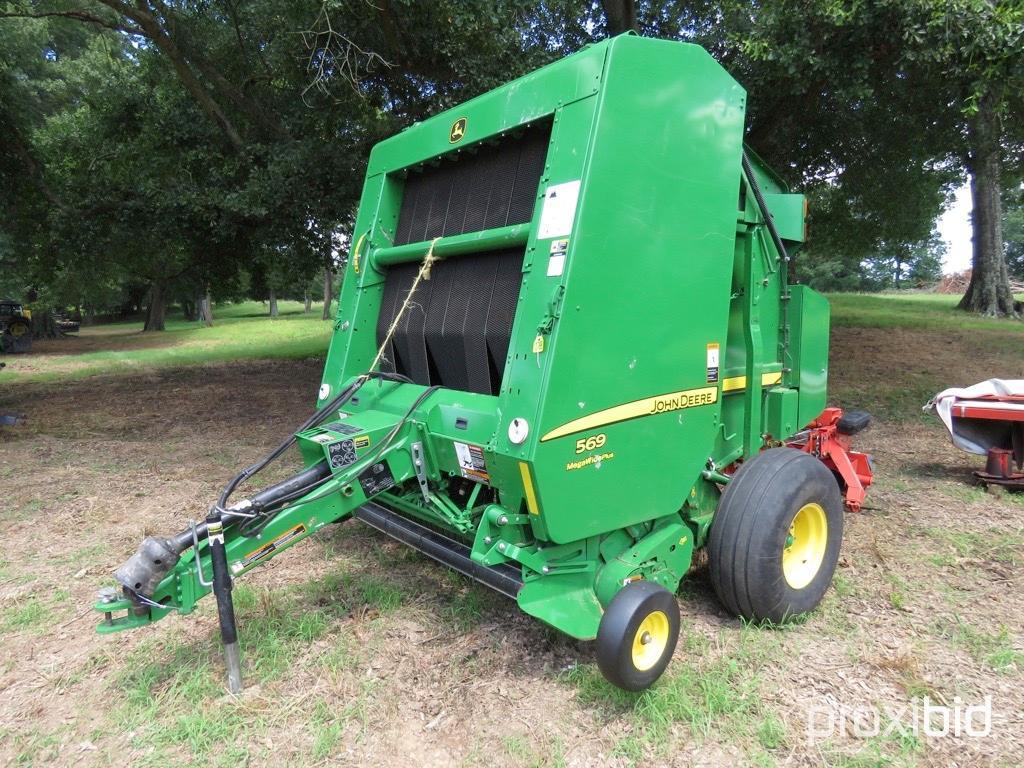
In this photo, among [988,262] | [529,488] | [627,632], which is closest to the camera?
[627,632]

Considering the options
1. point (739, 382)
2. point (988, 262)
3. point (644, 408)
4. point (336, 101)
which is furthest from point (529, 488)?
point (988, 262)

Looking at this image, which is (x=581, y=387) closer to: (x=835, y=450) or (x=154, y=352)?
(x=835, y=450)

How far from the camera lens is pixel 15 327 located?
23.4m

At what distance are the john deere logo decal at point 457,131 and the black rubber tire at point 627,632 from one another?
7.91ft

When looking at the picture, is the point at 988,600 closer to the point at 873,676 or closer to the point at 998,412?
the point at 873,676

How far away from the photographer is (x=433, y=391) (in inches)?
131

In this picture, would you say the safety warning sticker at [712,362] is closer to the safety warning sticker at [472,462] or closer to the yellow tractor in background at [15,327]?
the safety warning sticker at [472,462]

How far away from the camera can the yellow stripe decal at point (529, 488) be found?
262 centimetres

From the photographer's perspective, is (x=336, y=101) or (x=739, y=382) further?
(x=336, y=101)

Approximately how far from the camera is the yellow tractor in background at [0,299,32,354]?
21.5 metres

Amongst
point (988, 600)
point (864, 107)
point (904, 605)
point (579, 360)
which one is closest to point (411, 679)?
point (579, 360)

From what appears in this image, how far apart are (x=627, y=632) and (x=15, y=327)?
27955 millimetres

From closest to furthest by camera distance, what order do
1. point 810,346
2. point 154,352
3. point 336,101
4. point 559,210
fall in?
point 559,210
point 810,346
point 336,101
point 154,352

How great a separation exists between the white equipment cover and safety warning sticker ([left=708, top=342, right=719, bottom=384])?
3.57 metres
